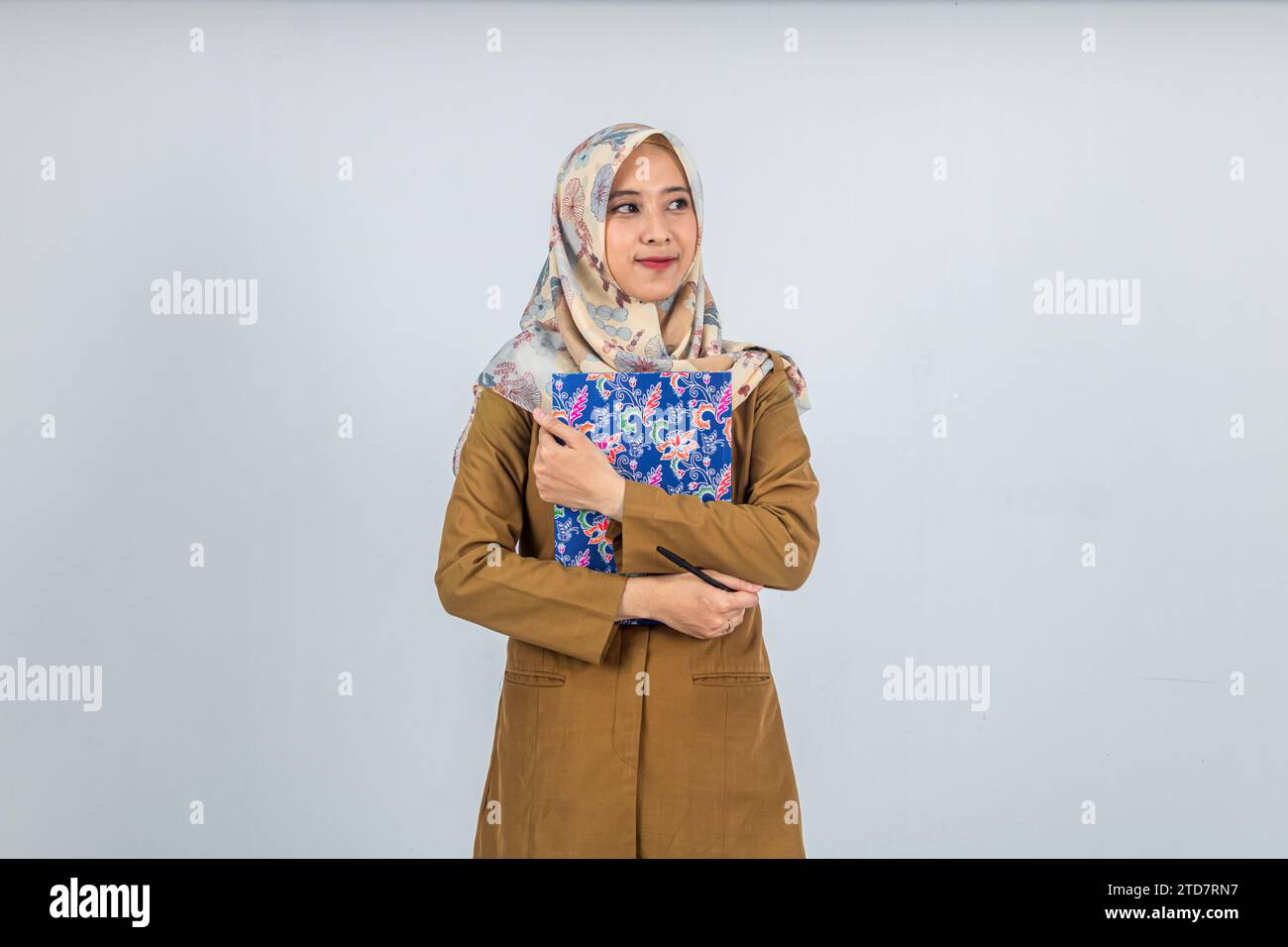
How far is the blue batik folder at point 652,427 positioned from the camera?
1776mm

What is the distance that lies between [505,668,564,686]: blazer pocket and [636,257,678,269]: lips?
0.63 m

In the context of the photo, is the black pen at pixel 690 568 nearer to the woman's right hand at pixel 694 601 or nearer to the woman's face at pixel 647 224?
the woman's right hand at pixel 694 601

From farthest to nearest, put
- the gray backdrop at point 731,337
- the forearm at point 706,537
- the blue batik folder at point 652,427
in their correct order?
the gray backdrop at point 731,337
the blue batik folder at point 652,427
the forearm at point 706,537

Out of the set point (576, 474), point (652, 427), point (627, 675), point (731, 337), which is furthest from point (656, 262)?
point (731, 337)

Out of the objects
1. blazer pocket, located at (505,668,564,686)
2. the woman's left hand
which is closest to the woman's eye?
the woman's left hand

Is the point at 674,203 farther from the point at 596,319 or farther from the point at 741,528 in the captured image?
the point at 741,528

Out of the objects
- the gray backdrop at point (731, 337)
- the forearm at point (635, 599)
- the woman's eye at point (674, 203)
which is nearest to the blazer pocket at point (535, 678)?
the forearm at point (635, 599)

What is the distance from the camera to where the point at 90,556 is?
9.91ft

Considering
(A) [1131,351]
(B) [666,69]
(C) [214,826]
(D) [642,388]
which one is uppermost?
(B) [666,69]

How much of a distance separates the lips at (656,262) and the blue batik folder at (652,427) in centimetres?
18

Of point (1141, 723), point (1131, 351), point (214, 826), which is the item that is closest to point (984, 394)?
point (1131, 351)

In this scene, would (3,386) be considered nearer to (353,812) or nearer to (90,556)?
(90,556)

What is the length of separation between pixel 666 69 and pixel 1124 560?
1.74 metres

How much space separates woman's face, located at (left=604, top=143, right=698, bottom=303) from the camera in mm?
1821
